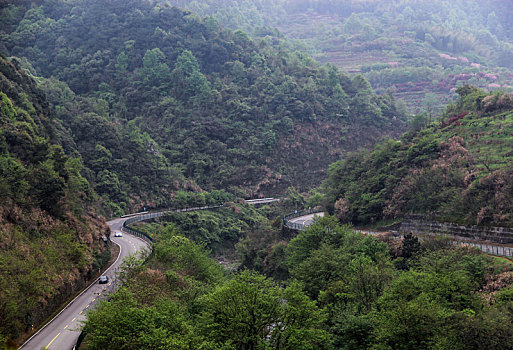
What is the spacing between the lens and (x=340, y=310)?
129ft

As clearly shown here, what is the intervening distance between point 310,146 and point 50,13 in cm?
8307

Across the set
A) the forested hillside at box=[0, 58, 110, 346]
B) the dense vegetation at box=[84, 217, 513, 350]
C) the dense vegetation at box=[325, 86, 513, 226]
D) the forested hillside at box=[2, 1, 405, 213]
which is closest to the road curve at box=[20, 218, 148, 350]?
the forested hillside at box=[0, 58, 110, 346]

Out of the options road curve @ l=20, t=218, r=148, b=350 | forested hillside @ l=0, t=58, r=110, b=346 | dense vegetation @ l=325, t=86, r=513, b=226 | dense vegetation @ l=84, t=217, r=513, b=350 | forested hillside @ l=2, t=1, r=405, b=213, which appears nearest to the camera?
dense vegetation @ l=84, t=217, r=513, b=350

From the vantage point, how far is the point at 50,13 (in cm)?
14325

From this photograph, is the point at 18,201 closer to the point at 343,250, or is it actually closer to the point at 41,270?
the point at 41,270

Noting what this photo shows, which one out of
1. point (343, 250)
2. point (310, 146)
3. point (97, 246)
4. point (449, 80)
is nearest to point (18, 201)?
point (97, 246)

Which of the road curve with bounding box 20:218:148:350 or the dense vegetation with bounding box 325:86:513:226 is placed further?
the dense vegetation with bounding box 325:86:513:226

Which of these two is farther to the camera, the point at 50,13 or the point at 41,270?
the point at 50,13

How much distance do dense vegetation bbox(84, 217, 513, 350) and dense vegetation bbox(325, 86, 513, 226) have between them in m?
7.67

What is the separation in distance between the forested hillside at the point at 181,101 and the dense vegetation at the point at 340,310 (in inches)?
2132

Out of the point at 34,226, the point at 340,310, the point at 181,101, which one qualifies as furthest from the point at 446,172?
the point at 181,101

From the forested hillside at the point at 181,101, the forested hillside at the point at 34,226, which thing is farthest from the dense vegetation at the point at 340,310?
the forested hillside at the point at 181,101

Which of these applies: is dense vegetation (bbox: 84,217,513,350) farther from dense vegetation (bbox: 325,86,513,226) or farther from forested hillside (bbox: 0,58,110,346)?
dense vegetation (bbox: 325,86,513,226)

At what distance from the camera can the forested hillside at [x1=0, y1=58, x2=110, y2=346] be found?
37625 millimetres
